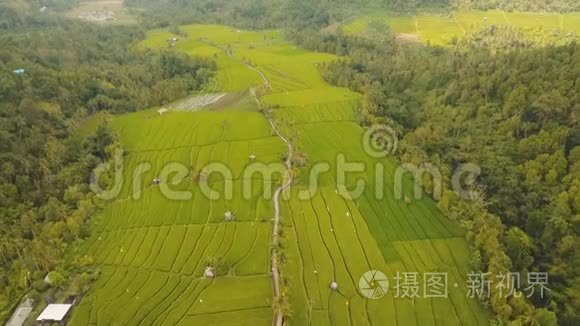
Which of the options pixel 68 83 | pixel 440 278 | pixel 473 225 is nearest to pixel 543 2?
pixel 473 225

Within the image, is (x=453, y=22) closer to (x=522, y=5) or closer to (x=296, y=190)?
(x=522, y=5)

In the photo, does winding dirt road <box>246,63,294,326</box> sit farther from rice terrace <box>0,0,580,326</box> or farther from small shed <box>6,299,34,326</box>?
small shed <box>6,299,34,326</box>

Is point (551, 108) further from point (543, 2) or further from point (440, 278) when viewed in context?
point (543, 2)

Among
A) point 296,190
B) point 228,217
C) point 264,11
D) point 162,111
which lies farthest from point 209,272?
point 264,11

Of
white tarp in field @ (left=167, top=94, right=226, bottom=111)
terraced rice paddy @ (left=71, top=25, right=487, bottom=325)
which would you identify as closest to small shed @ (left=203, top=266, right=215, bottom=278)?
terraced rice paddy @ (left=71, top=25, right=487, bottom=325)

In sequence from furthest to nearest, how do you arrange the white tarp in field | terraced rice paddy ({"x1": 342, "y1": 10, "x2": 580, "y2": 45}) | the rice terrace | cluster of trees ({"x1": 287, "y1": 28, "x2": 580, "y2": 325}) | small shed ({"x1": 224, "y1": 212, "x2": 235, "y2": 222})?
terraced rice paddy ({"x1": 342, "y1": 10, "x2": 580, "y2": 45}) → the white tarp in field → small shed ({"x1": 224, "y1": 212, "x2": 235, "y2": 222}) → cluster of trees ({"x1": 287, "y1": 28, "x2": 580, "y2": 325}) → the rice terrace

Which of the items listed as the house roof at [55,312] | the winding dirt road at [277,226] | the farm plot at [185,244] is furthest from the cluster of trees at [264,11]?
the house roof at [55,312]
